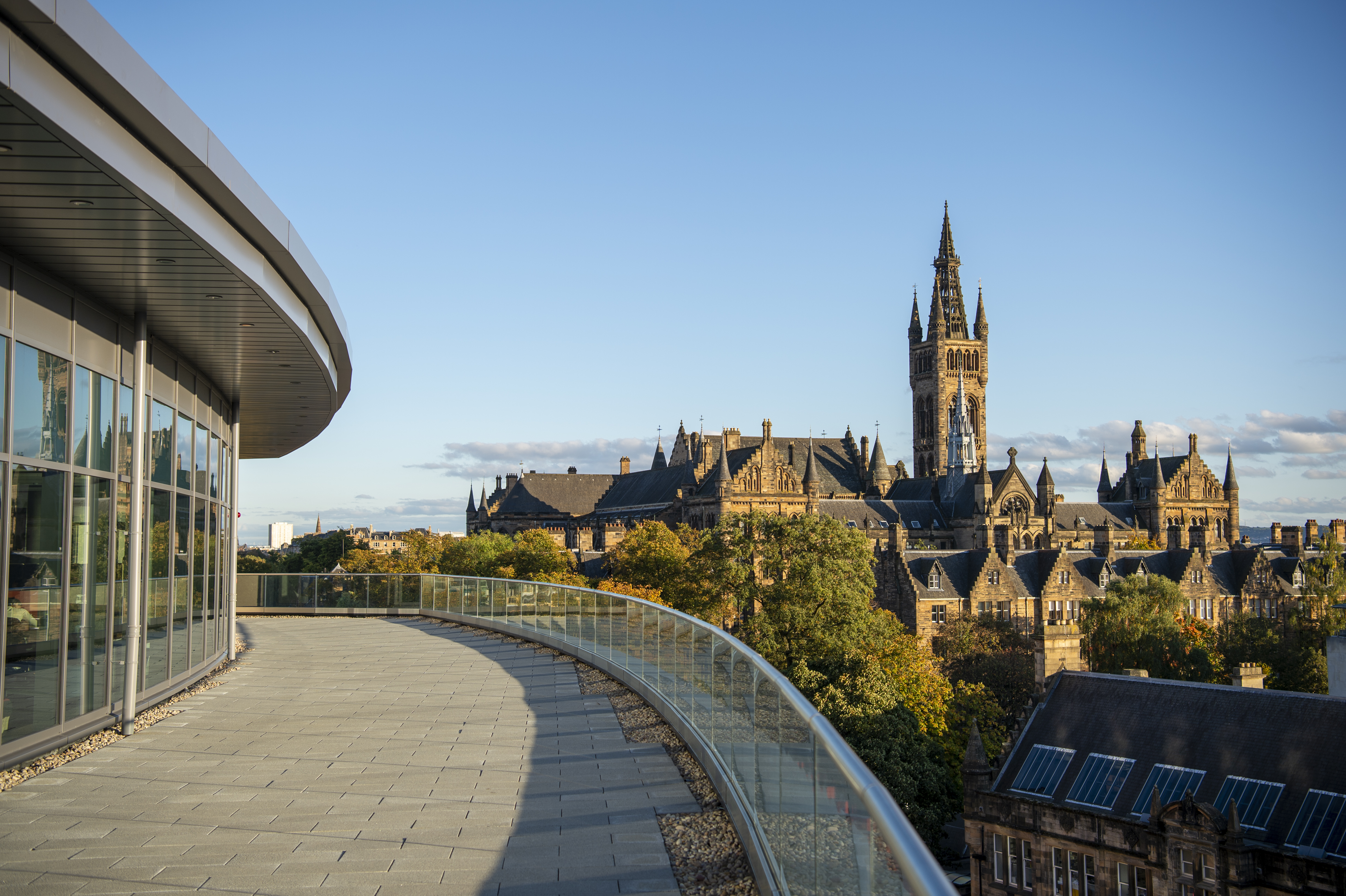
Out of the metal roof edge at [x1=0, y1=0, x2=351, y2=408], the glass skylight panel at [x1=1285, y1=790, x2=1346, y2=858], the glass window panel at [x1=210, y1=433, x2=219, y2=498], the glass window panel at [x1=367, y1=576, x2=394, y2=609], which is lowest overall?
the glass skylight panel at [x1=1285, y1=790, x2=1346, y2=858]

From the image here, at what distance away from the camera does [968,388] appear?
456ft

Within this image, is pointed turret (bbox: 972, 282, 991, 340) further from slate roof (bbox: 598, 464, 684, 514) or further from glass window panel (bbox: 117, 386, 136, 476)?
glass window panel (bbox: 117, 386, 136, 476)

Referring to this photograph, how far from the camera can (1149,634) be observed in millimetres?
60906

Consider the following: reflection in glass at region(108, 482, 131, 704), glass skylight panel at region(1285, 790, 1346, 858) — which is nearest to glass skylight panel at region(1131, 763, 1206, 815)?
glass skylight panel at region(1285, 790, 1346, 858)

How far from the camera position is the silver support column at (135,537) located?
11438mm

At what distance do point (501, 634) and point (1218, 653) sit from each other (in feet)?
165

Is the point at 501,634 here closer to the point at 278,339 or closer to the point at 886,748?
the point at 278,339

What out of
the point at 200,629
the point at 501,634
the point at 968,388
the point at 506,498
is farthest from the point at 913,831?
the point at 968,388

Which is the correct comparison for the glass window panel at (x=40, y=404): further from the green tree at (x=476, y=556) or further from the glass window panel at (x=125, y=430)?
the green tree at (x=476, y=556)

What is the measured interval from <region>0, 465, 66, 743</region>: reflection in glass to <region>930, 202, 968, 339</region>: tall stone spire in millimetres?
135336

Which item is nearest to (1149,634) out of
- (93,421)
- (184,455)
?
(184,455)

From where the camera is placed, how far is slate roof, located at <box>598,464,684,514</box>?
115 meters

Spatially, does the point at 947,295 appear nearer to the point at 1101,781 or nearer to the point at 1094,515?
the point at 1094,515

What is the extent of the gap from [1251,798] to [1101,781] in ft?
14.5
